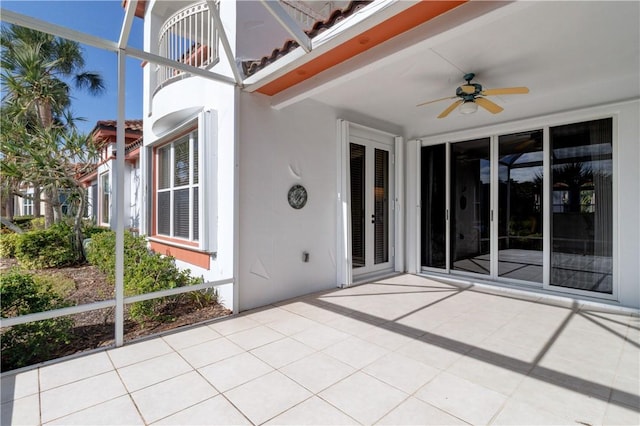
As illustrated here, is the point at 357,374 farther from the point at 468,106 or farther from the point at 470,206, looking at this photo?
the point at 470,206

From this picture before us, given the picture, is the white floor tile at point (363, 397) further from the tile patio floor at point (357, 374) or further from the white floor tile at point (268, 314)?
the white floor tile at point (268, 314)

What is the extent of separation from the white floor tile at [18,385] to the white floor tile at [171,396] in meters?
0.75

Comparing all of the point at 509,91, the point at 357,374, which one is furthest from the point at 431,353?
the point at 509,91

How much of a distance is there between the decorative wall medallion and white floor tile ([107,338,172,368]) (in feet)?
7.48

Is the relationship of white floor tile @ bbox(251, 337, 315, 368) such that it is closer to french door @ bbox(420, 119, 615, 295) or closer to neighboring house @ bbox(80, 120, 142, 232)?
french door @ bbox(420, 119, 615, 295)

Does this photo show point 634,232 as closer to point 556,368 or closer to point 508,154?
point 508,154

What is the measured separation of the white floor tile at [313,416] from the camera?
6.01ft

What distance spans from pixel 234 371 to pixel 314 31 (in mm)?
3157

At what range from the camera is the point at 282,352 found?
273 centimetres

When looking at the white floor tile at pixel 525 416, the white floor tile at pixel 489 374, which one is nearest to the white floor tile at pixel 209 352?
the white floor tile at pixel 489 374

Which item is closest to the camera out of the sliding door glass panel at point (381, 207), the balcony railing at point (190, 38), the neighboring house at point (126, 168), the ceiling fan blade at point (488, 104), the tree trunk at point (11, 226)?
the ceiling fan blade at point (488, 104)

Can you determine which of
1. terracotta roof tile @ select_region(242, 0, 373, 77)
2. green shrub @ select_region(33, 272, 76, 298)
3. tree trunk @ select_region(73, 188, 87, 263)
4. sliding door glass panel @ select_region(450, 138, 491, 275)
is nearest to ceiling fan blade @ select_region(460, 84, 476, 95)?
terracotta roof tile @ select_region(242, 0, 373, 77)

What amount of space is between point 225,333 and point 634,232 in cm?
505

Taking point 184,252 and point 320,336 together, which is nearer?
point 320,336
